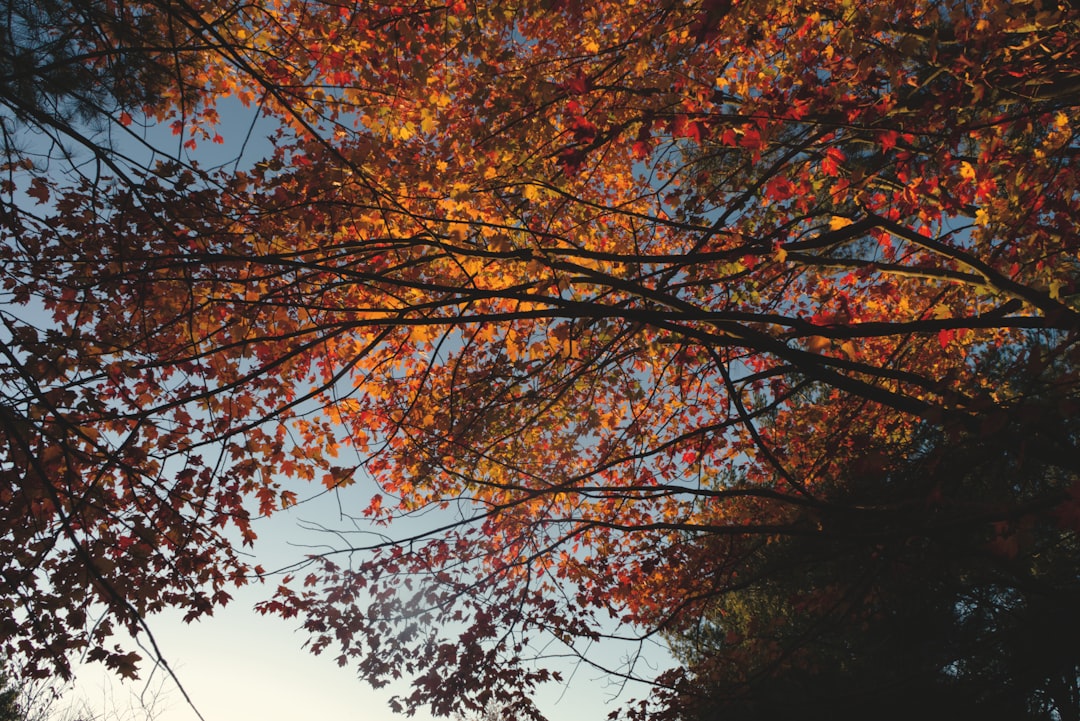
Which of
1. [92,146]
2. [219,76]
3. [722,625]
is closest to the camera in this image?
[92,146]

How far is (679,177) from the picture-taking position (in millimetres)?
8234

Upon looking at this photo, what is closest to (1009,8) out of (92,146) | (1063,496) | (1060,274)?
(1060,274)

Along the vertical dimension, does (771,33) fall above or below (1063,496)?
above

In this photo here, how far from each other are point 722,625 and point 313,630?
13.5 metres

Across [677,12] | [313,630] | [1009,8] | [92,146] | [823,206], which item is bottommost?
[313,630]

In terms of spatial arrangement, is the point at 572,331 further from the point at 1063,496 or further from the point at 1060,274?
the point at 1060,274

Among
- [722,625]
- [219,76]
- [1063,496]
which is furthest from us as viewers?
[722,625]

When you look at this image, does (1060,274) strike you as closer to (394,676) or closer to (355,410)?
(355,410)

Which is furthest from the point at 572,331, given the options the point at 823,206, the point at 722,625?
the point at 722,625

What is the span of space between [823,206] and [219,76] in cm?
773

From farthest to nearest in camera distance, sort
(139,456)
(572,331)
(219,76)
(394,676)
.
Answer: (219,76) → (394,676) → (572,331) → (139,456)

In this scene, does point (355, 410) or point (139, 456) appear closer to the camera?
point (139, 456)

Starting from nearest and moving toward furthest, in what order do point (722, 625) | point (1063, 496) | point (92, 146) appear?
point (1063, 496) → point (92, 146) → point (722, 625)

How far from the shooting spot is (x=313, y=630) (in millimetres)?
5945
